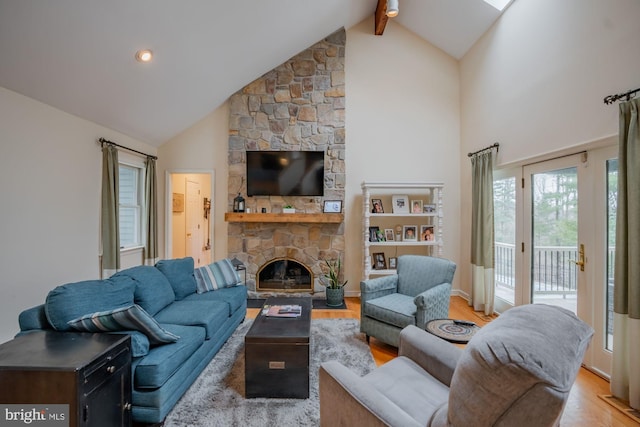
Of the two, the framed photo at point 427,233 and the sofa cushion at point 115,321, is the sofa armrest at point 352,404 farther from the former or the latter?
the framed photo at point 427,233

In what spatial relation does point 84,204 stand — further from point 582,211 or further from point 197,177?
point 582,211

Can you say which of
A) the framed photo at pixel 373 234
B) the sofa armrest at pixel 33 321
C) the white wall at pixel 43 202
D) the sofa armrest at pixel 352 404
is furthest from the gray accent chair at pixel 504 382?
the framed photo at pixel 373 234

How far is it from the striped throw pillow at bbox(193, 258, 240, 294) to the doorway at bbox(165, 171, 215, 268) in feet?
7.08

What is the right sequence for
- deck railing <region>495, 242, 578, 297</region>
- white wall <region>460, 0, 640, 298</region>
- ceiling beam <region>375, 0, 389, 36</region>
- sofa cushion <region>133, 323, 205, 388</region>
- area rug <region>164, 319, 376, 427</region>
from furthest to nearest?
ceiling beam <region>375, 0, 389, 36</region>
deck railing <region>495, 242, 578, 297</region>
white wall <region>460, 0, 640, 298</region>
area rug <region>164, 319, 376, 427</region>
sofa cushion <region>133, 323, 205, 388</region>

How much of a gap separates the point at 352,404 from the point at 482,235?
3585mm

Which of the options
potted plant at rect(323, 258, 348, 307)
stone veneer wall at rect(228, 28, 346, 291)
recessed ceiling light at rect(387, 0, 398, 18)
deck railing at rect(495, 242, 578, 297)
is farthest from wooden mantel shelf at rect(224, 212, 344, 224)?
recessed ceiling light at rect(387, 0, 398, 18)

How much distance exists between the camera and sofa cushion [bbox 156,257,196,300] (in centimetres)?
316

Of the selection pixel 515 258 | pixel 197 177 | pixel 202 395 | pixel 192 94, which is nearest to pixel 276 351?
pixel 202 395

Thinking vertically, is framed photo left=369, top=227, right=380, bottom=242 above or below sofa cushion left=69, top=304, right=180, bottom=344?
above

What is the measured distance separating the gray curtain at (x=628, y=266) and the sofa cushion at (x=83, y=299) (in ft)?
12.3

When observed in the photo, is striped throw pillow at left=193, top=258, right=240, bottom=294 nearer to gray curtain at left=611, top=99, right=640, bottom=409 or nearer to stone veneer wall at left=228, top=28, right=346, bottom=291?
stone veneer wall at left=228, top=28, right=346, bottom=291

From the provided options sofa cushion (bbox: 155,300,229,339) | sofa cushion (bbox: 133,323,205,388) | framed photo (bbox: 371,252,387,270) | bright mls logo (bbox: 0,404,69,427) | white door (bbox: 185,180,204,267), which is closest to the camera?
bright mls logo (bbox: 0,404,69,427)

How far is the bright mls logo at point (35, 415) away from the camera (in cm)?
137

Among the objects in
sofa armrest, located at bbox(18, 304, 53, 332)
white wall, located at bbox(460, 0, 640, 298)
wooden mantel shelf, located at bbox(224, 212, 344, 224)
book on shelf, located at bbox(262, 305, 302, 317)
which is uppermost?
white wall, located at bbox(460, 0, 640, 298)
